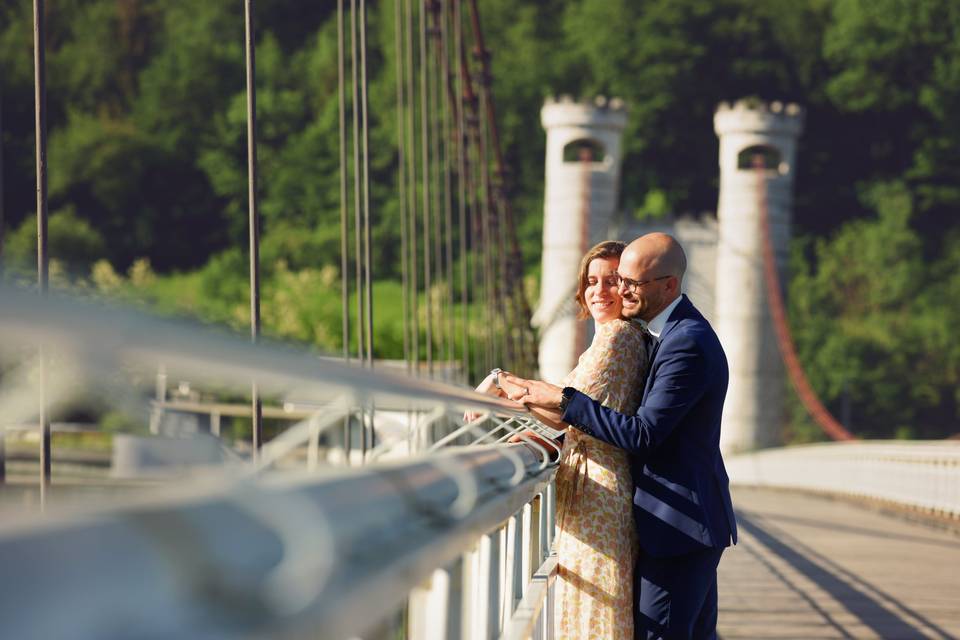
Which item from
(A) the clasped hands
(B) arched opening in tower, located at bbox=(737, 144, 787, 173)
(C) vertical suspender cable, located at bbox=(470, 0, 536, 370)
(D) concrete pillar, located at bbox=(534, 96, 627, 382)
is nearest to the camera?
(A) the clasped hands

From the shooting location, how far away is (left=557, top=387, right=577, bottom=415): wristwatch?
2.14m

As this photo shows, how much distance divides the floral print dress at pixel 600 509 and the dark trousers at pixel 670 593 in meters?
0.02

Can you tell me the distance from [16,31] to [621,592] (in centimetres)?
1328

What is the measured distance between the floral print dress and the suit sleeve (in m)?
0.07

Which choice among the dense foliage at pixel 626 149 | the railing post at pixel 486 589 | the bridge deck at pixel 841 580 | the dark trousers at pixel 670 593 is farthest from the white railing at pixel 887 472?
the dense foliage at pixel 626 149

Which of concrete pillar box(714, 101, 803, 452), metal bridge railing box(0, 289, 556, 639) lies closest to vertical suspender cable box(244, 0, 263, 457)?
metal bridge railing box(0, 289, 556, 639)

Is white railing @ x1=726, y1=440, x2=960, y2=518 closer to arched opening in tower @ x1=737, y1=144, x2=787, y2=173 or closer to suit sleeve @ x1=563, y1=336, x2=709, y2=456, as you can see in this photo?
suit sleeve @ x1=563, y1=336, x2=709, y2=456

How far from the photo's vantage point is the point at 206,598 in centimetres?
57

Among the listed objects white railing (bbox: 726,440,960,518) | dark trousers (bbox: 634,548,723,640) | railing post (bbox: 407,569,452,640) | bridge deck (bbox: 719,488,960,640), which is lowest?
white railing (bbox: 726,440,960,518)

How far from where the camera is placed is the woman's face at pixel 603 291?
2338mm

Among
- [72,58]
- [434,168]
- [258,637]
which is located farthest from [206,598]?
[72,58]

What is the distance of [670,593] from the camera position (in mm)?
2160

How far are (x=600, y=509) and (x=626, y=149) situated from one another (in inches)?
1516

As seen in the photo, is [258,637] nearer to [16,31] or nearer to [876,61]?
[16,31]
